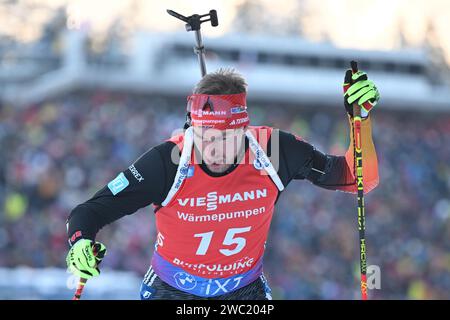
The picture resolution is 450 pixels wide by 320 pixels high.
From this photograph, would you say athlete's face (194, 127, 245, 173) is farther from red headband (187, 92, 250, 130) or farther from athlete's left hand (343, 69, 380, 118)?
athlete's left hand (343, 69, 380, 118)

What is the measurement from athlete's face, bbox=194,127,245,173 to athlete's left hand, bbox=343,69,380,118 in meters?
0.70

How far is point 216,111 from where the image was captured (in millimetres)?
4137

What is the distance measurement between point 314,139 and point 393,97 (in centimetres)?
619

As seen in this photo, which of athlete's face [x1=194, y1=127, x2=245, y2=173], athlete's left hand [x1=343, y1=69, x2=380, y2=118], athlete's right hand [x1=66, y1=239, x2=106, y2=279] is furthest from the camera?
athlete's left hand [x1=343, y1=69, x2=380, y2=118]

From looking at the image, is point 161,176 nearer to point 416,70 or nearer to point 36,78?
point 36,78

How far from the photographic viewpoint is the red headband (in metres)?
4.14

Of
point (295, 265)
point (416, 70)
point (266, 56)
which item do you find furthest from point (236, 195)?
point (416, 70)

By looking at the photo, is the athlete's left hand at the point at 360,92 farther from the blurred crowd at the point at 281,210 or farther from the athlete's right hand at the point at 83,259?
the blurred crowd at the point at 281,210

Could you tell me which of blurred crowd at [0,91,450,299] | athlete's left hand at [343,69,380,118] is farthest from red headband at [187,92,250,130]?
blurred crowd at [0,91,450,299]

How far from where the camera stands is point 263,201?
14.0 feet

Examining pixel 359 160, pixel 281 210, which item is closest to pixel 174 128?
pixel 281 210

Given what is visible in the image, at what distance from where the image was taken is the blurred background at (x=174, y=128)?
14266 mm

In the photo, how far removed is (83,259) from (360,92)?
1778 millimetres

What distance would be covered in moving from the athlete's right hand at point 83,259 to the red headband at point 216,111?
87 cm
